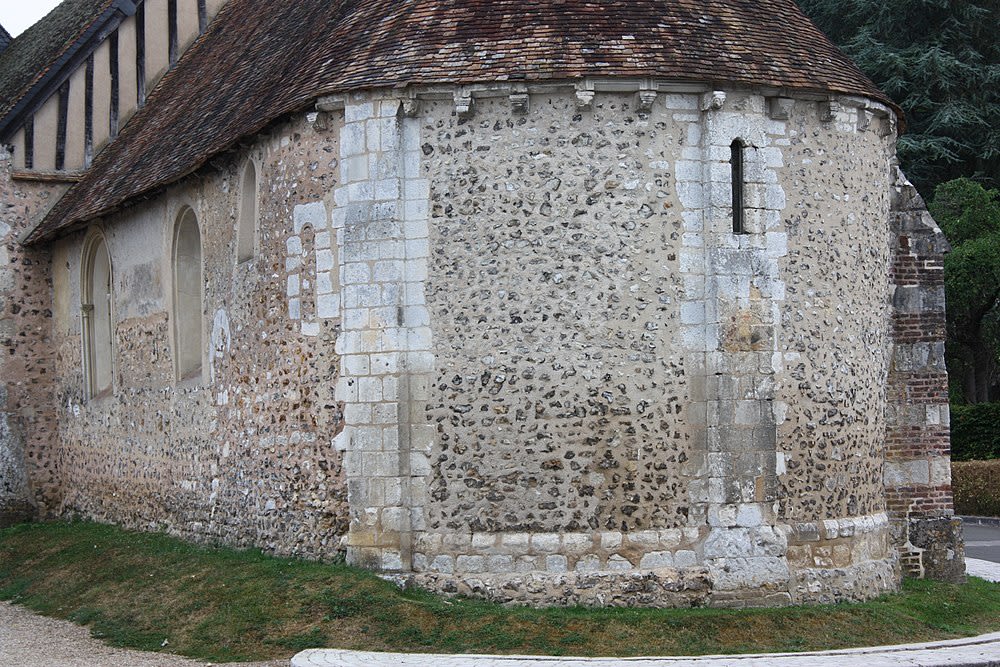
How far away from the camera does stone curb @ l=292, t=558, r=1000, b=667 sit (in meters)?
9.83

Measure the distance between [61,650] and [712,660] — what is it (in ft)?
17.9

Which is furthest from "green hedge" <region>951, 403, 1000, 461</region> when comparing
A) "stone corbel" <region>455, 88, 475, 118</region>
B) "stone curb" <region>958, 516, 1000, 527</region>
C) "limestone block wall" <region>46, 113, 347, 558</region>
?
"stone corbel" <region>455, 88, 475, 118</region>

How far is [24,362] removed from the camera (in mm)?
19797

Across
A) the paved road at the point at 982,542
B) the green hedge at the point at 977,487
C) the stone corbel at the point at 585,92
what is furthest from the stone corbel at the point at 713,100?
the green hedge at the point at 977,487

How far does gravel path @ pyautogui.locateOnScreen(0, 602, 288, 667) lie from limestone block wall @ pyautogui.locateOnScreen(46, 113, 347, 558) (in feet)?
6.48

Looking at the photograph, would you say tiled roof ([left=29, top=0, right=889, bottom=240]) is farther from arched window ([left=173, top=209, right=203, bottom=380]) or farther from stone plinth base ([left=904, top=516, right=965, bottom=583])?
stone plinth base ([left=904, top=516, right=965, bottom=583])

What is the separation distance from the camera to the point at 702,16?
1256cm

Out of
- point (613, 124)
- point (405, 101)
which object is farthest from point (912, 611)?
point (405, 101)

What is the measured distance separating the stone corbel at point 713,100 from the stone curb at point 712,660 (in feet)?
15.5

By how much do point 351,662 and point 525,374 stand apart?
3.13m

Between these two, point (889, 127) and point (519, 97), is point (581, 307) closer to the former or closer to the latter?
point (519, 97)

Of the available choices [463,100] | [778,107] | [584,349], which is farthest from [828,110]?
[463,100]

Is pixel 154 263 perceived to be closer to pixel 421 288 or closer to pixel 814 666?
pixel 421 288

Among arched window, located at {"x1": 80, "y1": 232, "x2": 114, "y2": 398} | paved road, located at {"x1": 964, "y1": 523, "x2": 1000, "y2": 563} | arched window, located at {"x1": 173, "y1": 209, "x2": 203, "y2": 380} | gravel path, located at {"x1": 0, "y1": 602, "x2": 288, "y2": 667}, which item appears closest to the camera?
gravel path, located at {"x1": 0, "y1": 602, "x2": 288, "y2": 667}
